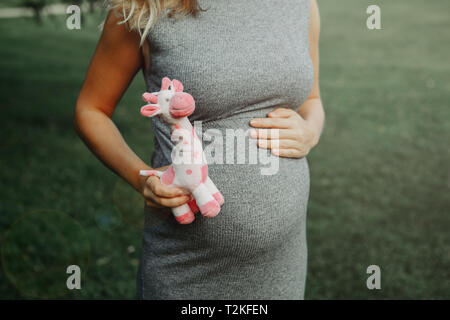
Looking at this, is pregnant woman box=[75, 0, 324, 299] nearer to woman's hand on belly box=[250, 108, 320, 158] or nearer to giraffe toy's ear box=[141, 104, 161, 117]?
woman's hand on belly box=[250, 108, 320, 158]

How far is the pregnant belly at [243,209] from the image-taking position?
5.18ft

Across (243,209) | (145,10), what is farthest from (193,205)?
(145,10)

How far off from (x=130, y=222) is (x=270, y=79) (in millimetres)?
3430

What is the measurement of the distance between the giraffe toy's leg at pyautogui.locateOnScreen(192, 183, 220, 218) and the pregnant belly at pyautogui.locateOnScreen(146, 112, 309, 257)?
0.53 ft

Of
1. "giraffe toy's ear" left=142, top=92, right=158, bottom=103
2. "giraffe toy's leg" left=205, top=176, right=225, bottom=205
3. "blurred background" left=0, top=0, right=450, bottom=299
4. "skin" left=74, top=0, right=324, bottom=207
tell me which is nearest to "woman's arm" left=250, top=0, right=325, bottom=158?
"skin" left=74, top=0, right=324, bottom=207

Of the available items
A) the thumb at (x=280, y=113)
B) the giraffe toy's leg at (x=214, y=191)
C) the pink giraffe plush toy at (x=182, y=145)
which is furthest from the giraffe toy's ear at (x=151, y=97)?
the thumb at (x=280, y=113)

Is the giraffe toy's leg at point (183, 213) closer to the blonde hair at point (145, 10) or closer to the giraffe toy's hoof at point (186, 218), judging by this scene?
the giraffe toy's hoof at point (186, 218)

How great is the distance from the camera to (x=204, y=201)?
1.40m

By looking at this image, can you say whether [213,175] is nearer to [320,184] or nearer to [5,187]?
[320,184]

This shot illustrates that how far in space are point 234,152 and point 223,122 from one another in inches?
4.4

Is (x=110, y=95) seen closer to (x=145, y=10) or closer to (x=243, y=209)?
(x=145, y=10)
